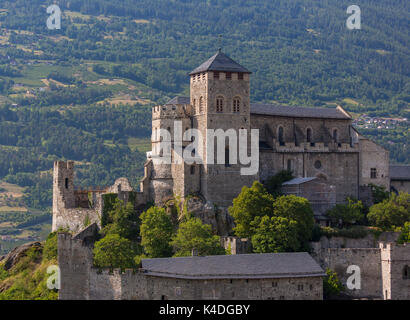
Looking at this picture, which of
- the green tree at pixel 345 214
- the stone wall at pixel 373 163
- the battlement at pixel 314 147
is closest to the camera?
the green tree at pixel 345 214

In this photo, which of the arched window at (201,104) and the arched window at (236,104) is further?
the arched window at (236,104)

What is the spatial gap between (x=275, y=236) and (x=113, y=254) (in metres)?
14.8

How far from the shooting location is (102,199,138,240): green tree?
84375 mm

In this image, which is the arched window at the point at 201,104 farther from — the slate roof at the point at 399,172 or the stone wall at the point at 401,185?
the stone wall at the point at 401,185

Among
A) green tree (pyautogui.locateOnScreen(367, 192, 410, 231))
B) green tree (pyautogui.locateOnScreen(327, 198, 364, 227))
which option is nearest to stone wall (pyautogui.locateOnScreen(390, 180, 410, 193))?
green tree (pyautogui.locateOnScreen(367, 192, 410, 231))

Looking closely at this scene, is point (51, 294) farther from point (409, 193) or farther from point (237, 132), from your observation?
point (409, 193)

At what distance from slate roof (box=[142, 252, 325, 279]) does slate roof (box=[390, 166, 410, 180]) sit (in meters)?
29.6

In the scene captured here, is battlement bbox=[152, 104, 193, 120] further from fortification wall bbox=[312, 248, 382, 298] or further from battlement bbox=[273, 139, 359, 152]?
fortification wall bbox=[312, 248, 382, 298]

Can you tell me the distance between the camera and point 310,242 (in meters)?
84.6

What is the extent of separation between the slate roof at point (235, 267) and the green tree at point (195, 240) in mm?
4179

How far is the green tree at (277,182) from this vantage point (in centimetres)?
9131

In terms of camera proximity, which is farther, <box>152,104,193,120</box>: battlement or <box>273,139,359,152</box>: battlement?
<box>273,139,359,152</box>: battlement

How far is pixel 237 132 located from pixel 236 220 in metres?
9.67

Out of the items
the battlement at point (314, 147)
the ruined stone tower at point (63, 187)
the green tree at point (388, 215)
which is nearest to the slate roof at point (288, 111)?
the battlement at point (314, 147)
